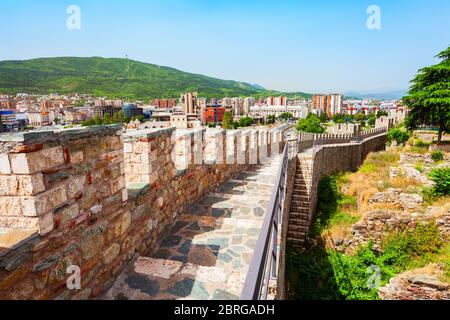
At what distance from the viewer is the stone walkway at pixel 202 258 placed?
2.55 meters

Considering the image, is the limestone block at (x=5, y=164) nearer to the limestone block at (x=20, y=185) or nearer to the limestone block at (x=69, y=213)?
the limestone block at (x=20, y=185)

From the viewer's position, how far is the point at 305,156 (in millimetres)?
12344

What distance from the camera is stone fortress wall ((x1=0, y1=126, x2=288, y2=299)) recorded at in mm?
1803

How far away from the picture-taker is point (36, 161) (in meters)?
1.86

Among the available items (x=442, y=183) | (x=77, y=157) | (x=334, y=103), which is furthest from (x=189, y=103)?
(x=77, y=157)

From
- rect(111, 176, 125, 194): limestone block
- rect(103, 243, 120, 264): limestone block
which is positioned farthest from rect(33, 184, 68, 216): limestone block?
rect(103, 243, 120, 264): limestone block

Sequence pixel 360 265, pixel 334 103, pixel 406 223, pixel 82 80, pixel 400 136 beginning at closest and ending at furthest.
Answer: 1. pixel 360 265
2. pixel 406 223
3. pixel 400 136
4. pixel 334 103
5. pixel 82 80

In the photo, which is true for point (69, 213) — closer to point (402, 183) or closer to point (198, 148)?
point (198, 148)

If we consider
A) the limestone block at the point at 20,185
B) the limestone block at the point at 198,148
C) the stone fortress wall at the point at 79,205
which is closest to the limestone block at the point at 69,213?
the stone fortress wall at the point at 79,205

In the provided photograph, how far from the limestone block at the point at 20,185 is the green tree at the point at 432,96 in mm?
23273

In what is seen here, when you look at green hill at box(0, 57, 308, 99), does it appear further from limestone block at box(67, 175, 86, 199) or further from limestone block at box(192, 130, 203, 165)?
limestone block at box(67, 175, 86, 199)

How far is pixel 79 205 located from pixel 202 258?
1.61m

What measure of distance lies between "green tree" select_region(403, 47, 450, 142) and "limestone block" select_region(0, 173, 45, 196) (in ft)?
76.4
